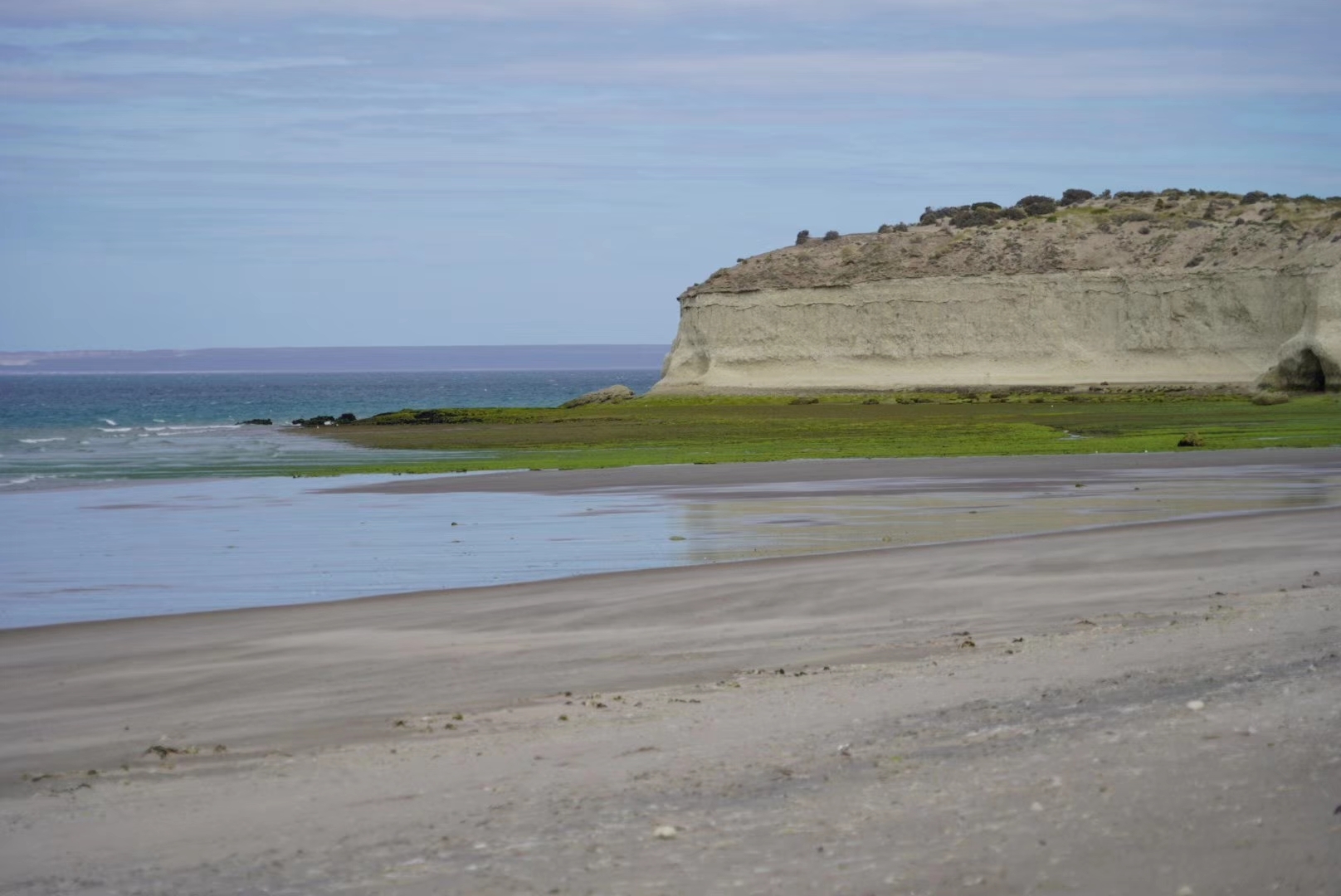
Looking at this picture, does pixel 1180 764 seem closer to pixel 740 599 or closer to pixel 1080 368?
pixel 740 599

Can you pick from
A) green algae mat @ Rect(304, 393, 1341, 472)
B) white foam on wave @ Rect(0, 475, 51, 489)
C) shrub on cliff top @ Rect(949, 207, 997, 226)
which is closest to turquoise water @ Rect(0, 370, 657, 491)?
white foam on wave @ Rect(0, 475, 51, 489)

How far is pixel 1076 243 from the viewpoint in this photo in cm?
9362

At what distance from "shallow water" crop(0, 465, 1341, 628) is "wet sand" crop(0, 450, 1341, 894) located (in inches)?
91.5

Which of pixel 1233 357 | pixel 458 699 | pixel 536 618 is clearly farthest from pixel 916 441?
pixel 1233 357

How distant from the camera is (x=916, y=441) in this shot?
41625 millimetres

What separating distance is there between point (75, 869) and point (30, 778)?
1800 millimetres

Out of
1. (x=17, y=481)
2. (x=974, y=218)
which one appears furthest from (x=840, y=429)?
(x=974, y=218)

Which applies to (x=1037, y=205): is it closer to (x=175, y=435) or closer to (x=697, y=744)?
(x=175, y=435)

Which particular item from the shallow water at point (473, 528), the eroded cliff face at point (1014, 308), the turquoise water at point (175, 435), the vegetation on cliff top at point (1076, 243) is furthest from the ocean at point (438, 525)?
the vegetation on cliff top at point (1076, 243)

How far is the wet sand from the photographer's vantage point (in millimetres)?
5961

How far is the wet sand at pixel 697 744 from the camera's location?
19.6 ft

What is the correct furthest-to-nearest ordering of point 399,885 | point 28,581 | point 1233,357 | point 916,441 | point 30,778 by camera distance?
point 1233,357
point 916,441
point 28,581
point 30,778
point 399,885

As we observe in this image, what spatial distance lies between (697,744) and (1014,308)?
278ft

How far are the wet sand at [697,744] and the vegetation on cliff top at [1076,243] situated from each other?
7693 centimetres
